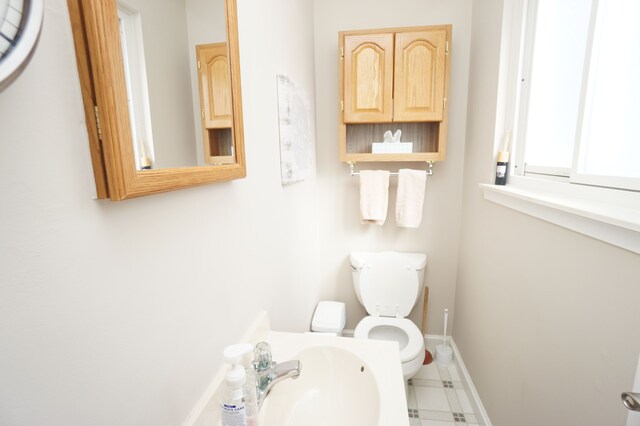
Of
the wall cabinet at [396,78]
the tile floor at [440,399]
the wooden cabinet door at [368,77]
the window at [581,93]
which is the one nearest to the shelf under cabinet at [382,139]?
the wall cabinet at [396,78]

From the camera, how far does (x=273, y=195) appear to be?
1.16m

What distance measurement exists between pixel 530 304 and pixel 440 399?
98 cm

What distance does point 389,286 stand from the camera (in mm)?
1910

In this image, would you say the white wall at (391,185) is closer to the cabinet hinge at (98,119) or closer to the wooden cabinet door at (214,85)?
the wooden cabinet door at (214,85)

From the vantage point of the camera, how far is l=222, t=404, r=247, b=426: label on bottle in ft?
1.77

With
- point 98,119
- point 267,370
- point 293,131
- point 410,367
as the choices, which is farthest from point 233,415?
point 410,367

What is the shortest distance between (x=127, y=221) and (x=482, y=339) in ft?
5.68

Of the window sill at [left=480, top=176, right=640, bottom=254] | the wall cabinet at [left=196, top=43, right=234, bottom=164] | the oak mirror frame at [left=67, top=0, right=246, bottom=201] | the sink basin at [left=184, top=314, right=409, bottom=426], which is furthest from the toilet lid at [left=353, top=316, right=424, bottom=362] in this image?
the oak mirror frame at [left=67, top=0, right=246, bottom=201]

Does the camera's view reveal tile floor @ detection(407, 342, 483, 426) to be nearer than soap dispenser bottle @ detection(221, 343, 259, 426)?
No

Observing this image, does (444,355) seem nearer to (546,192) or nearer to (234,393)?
(546,192)

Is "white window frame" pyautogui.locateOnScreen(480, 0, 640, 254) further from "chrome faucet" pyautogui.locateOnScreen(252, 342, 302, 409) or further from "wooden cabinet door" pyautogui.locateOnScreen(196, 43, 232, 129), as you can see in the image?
"wooden cabinet door" pyautogui.locateOnScreen(196, 43, 232, 129)

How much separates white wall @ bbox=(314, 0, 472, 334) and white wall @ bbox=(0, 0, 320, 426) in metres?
1.28

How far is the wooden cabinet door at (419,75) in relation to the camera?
1.66 meters

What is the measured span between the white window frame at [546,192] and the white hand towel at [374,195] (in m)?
0.56
